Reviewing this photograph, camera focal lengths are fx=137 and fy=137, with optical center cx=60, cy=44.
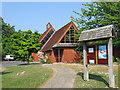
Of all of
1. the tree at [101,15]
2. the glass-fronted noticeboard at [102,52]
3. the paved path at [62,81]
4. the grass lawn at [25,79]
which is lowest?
the grass lawn at [25,79]

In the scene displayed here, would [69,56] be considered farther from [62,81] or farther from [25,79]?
[62,81]

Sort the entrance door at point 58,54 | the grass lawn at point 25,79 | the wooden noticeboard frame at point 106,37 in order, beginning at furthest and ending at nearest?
the entrance door at point 58,54 → the grass lawn at point 25,79 → the wooden noticeboard frame at point 106,37

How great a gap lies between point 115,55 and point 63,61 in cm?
837

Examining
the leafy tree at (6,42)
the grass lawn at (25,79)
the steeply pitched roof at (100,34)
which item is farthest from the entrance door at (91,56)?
the leafy tree at (6,42)

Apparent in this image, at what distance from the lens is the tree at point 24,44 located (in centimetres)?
2086

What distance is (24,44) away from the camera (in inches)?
814

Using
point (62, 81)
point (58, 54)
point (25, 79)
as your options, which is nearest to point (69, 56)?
point (58, 54)

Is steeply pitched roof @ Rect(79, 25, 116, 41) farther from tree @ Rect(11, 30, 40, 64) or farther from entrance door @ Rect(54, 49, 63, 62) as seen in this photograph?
entrance door @ Rect(54, 49, 63, 62)

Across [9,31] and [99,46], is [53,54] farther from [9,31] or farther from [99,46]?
[9,31]

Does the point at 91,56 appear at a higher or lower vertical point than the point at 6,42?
lower

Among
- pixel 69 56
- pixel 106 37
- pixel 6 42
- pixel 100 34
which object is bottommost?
pixel 69 56

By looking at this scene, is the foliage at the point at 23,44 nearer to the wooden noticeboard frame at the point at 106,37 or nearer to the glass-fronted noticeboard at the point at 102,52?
the wooden noticeboard frame at the point at 106,37

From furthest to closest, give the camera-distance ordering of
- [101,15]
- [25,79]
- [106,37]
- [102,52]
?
[101,15] → [25,79] → [102,52] → [106,37]

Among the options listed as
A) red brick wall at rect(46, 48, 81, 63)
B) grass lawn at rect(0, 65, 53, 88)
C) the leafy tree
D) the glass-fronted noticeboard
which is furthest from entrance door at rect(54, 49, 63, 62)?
the leafy tree
